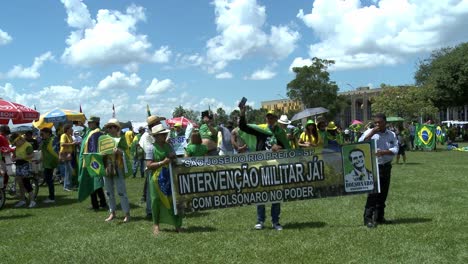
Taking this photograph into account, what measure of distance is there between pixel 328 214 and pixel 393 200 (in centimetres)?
233

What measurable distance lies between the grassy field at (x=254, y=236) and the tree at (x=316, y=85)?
77469 mm

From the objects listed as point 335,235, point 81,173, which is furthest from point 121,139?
point 335,235

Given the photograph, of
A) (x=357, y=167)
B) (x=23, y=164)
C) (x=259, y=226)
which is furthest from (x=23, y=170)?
(x=357, y=167)

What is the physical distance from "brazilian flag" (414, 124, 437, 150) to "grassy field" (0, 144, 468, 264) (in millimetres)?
20871

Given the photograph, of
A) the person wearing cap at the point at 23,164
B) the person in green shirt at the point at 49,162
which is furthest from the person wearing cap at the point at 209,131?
the person in green shirt at the point at 49,162

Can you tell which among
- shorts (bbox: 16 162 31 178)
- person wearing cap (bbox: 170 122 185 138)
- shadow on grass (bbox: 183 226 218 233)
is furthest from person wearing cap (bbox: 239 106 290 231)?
person wearing cap (bbox: 170 122 185 138)

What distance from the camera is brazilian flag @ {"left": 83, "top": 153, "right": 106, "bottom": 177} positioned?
31.4ft

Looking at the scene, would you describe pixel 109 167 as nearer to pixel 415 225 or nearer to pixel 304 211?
pixel 304 211

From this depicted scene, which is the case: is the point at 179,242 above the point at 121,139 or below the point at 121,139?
below

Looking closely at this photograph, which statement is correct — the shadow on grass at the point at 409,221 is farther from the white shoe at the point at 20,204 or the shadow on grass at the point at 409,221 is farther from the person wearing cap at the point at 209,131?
the white shoe at the point at 20,204

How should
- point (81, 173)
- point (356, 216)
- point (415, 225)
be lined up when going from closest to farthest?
point (415, 225), point (356, 216), point (81, 173)

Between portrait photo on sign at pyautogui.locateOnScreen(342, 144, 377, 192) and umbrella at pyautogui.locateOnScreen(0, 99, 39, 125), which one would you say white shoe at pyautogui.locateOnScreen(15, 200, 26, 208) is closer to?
umbrella at pyautogui.locateOnScreen(0, 99, 39, 125)

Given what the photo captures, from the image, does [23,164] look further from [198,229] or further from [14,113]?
[198,229]

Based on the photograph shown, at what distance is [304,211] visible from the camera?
32.4 ft
